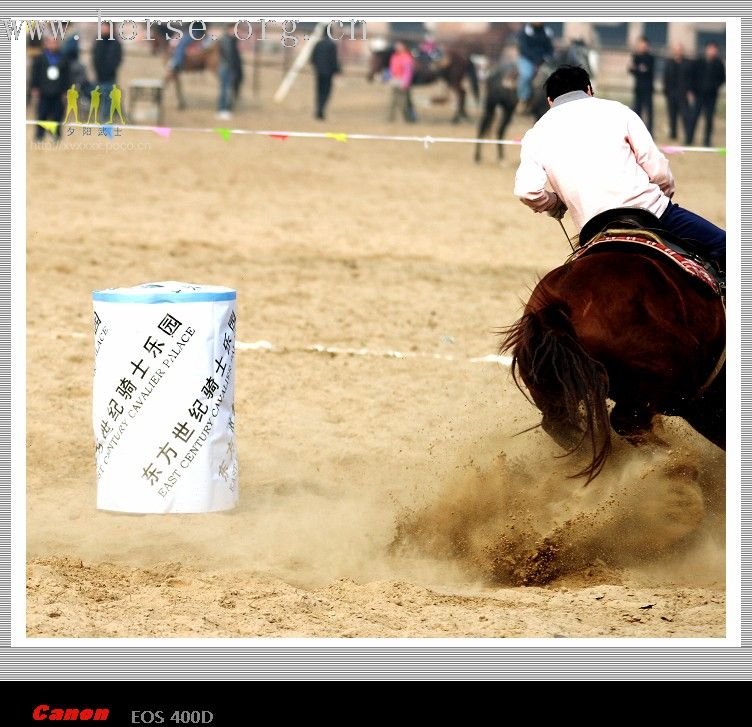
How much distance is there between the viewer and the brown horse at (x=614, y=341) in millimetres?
4645

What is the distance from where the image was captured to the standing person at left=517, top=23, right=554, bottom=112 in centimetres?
1845

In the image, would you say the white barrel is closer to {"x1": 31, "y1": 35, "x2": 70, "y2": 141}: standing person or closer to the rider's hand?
A: the rider's hand

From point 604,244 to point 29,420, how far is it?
3.54 metres

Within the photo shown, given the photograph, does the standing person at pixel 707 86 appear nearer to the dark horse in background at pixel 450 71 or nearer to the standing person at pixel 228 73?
the dark horse in background at pixel 450 71

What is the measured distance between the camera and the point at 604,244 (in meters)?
4.77

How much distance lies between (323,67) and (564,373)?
749 inches

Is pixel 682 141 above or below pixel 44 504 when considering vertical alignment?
above

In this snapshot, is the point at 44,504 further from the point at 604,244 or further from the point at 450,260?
the point at 450,260

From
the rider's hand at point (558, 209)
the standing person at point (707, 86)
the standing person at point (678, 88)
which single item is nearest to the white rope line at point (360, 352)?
the rider's hand at point (558, 209)

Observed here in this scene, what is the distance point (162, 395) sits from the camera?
210 inches

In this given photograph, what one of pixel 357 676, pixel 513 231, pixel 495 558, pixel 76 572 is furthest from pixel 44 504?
pixel 513 231

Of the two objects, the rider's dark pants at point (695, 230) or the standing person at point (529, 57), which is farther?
the standing person at point (529, 57)

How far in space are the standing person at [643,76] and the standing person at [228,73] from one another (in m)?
7.19
